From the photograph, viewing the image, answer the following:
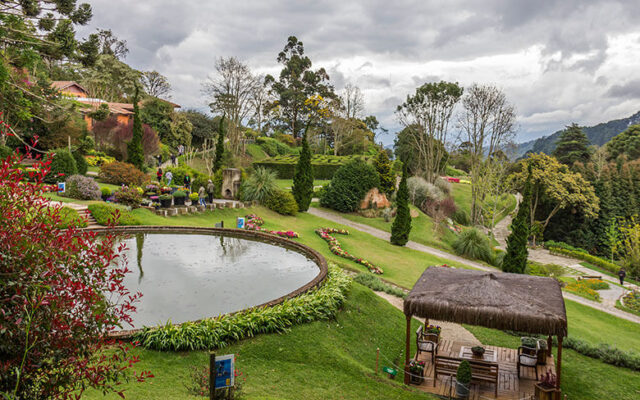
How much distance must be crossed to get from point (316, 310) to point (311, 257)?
15.6 feet

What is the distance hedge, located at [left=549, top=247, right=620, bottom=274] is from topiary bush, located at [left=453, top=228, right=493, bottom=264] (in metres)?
11.6

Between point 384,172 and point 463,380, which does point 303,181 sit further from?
point 463,380

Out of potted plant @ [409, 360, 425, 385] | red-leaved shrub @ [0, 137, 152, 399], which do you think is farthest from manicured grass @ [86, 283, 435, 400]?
red-leaved shrub @ [0, 137, 152, 399]

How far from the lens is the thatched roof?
740cm

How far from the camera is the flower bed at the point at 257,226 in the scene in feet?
62.9

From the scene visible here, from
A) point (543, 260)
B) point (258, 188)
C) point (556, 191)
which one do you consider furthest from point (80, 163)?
point (556, 191)

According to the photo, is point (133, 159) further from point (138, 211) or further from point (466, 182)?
point (466, 182)

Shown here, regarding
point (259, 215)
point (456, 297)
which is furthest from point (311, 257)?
point (259, 215)

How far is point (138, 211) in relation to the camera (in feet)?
64.0

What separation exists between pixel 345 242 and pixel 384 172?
1275 centimetres

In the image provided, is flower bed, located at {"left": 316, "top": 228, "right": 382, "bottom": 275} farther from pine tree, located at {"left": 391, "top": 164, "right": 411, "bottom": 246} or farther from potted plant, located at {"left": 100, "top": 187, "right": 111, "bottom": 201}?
→ potted plant, located at {"left": 100, "top": 187, "right": 111, "bottom": 201}

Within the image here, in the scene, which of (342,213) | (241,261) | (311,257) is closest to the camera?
(241,261)

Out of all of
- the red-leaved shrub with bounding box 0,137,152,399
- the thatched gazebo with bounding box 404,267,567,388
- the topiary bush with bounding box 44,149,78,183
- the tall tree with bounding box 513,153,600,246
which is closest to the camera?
the red-leaved shrub with bounding box 0,137,152,399

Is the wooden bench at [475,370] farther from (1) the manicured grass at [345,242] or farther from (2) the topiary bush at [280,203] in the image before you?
(2) the topiary bush at [280,203]
